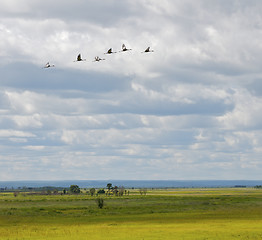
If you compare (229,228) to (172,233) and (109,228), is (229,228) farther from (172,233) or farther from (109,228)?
(109,228)

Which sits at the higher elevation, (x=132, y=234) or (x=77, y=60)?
(x=77, y=60)

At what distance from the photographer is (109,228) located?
79.8 metres

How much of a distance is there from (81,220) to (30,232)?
24805mm

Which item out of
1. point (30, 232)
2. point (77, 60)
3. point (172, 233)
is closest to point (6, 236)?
point (30, 232)

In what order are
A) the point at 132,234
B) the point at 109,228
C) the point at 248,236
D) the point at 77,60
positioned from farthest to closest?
the point at 109,228, the point at 132,234, the point at 248,236, the point at 77,60

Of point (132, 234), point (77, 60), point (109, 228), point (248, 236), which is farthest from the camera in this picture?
point (109, 228)

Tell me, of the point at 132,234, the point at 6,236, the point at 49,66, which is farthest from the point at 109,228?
the point at 49,66

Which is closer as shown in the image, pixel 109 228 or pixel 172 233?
pixel 172 233

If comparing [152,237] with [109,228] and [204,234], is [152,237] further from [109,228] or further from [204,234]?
[109,228]

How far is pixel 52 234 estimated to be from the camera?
234 feet

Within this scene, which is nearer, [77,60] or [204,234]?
[77,60]

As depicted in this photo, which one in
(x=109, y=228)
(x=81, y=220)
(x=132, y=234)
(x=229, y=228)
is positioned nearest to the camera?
(x=132, y=234)

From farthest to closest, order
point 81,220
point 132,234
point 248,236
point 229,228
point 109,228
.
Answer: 1. point 81,220
2. point 109,228
3. point 229,228
4. point 132,234
5. point 248,236

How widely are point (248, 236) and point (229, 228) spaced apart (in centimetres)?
1162
